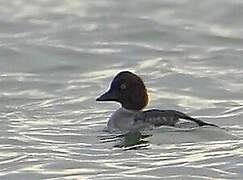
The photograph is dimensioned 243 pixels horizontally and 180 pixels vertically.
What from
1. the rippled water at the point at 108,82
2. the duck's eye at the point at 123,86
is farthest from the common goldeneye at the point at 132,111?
the rippled water at the point at 108,82

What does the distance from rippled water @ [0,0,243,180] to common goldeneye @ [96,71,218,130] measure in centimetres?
17

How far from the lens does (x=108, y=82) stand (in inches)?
691

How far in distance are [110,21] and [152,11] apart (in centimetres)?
107

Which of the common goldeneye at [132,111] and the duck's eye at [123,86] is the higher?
the duck's eye at [123,86]

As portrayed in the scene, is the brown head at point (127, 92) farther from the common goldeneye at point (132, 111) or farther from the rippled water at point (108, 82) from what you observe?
the rippled water at point (108, 82)

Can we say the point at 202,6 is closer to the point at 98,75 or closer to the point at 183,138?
the point at 98,75

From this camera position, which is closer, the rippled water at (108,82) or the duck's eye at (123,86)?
the rippled water at (108,82)

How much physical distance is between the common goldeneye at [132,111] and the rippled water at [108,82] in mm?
173

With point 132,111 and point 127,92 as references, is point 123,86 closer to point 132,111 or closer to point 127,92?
point 127,92

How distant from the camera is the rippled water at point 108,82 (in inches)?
475

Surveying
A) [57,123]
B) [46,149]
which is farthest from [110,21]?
[46,149]

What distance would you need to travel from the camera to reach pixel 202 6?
2270 centimetres

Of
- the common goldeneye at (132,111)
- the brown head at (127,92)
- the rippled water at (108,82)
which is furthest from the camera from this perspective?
the brown head at (127,92)

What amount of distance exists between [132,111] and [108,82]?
281cm
